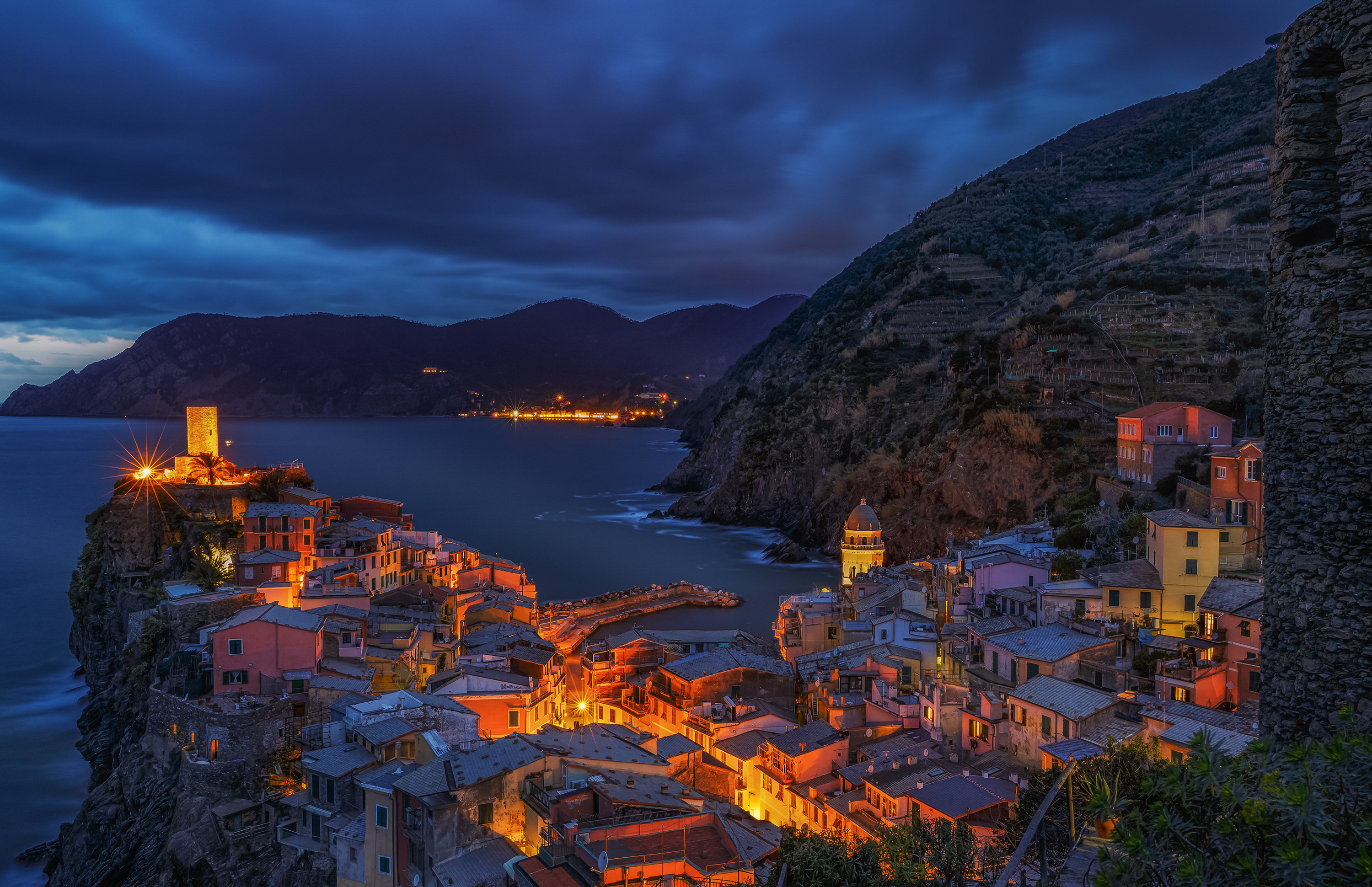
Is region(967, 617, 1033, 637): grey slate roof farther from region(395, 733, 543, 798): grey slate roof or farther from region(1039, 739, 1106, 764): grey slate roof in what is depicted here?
region(395, 733, 543, 798): grey slate roof

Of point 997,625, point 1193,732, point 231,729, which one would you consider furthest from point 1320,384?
point 231,729

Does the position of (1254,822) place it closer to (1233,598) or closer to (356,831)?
(356,831)

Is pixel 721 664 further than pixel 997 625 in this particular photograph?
Yes

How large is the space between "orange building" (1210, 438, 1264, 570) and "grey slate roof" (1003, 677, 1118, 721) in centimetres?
532

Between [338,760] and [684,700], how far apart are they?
7706 mm

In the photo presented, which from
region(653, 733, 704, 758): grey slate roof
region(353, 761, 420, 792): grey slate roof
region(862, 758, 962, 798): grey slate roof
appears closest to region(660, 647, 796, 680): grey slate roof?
region(653, 733, 704, 758): grey slate roof

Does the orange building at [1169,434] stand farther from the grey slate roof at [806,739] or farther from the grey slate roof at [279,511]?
the grey slate roof at [279,511]

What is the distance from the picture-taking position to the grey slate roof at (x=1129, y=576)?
1691 centimetres

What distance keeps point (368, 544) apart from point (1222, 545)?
21764 millimetres

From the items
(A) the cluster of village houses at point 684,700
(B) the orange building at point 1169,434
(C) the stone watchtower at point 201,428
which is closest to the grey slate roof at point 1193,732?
(A) the cluster of village houses at point 684,700

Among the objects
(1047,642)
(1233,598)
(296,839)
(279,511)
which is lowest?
(296,839)

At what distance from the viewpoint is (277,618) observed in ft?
57.1

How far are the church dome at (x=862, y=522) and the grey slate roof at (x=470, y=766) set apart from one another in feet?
78.3

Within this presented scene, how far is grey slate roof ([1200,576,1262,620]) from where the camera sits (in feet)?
46.2
